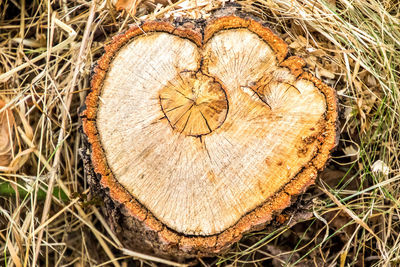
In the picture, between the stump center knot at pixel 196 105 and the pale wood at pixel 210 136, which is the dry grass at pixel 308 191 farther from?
the stump center knot at pixel 196 105

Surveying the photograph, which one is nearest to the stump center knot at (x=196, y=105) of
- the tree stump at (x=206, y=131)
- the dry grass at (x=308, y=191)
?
the tree stump at (x=206, y=131)

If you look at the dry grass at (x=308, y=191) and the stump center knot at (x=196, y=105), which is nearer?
the stump center knot at (x=196, y=105)

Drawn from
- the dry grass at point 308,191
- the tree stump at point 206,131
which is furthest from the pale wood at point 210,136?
the dry grass at point 308,191

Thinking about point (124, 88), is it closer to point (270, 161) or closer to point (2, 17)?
point (270, 161)

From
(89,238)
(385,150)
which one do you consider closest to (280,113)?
(385,150)

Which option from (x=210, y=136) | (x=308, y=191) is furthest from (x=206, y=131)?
(x=308, y=191)

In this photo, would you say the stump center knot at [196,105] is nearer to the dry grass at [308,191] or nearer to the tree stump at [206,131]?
the tree stump at [206,131]

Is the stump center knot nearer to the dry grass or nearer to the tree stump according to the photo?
the tree stump
